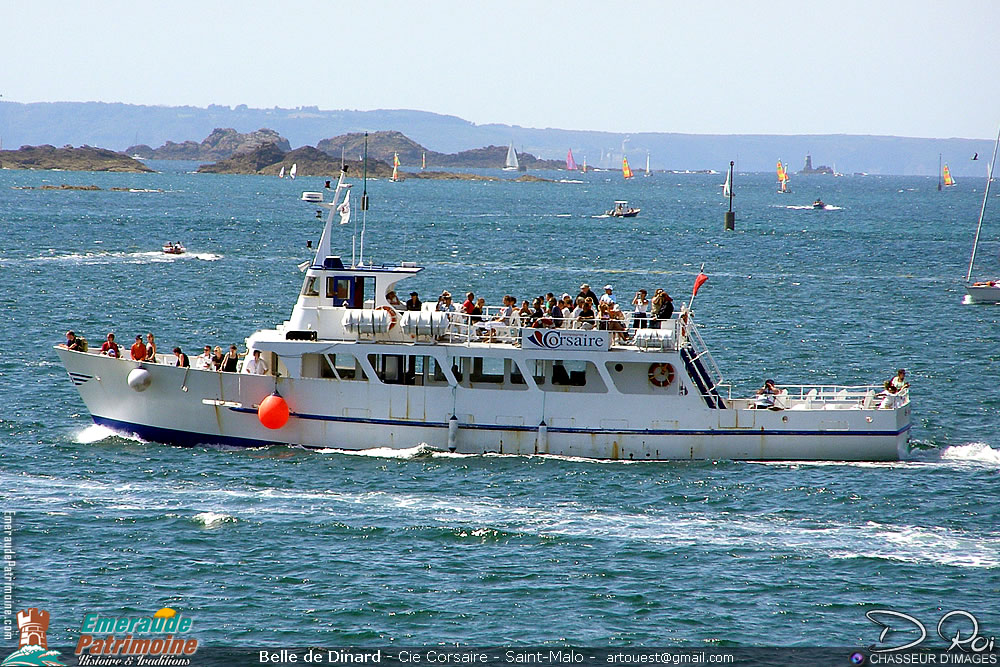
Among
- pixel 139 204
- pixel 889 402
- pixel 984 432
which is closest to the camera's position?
pixel 889 402

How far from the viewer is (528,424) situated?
103 feet

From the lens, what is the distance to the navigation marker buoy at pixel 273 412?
3117 centimetres

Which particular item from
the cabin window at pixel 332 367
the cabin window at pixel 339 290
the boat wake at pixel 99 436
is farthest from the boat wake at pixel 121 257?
the cabin window at pixel 332 367

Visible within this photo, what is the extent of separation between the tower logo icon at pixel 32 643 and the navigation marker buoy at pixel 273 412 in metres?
9.76

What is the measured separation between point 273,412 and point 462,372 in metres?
4.88

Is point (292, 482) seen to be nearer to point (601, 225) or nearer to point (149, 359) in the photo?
point (149, 359)

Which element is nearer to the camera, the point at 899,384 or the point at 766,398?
the point at 766,398

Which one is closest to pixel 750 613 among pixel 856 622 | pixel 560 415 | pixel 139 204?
pixel 856 622

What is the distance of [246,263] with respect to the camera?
86.9 metres

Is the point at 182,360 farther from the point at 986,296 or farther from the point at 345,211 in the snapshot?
the point at 986,296

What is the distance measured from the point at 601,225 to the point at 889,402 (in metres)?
110

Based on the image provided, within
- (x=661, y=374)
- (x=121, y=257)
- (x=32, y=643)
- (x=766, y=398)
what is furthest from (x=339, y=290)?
(x=121, y=257)

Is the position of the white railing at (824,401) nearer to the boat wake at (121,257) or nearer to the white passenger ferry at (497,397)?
the white passenger ferry at (497,397)

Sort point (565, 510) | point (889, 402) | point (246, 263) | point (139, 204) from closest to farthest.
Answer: point (565, 510) < point (889, 402) < point (246, 263) < point (139, 204)
